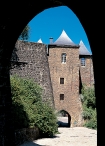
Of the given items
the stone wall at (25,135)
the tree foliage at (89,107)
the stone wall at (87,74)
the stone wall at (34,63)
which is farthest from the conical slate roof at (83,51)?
the stone wall at (25,135)

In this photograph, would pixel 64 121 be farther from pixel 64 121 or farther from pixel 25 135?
pixel 25 135

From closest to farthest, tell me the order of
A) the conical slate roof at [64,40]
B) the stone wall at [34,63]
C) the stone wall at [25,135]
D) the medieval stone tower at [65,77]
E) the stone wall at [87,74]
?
the stone wall at [25,135] < the stone wall at [34,63] < the medieval stone tower at [65,77] < the conical slate roof at [64,40] < the stone wall at [87,74]

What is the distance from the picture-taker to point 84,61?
3300 cm

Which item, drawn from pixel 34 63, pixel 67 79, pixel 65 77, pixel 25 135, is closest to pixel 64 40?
pixel 65 77

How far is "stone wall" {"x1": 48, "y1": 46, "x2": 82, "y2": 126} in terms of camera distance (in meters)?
28.5

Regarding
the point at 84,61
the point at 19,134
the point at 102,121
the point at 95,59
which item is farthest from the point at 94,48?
the point at 84,61

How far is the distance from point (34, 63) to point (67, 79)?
7665 mm

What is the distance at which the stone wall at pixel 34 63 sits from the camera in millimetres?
21438

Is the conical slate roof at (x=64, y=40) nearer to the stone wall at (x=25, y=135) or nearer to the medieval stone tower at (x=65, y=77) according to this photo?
the medieval stone tower at (x=65, y=77)

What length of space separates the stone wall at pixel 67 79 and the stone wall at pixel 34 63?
6.09 metres

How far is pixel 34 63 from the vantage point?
22.4 m

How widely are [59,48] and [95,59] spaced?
26.7m

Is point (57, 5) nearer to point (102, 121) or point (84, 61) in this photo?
point (102, 121)

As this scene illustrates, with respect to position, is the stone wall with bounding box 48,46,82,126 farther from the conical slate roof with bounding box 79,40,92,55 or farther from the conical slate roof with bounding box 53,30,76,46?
the conical slate roof with bounding box 79,40,92,55
